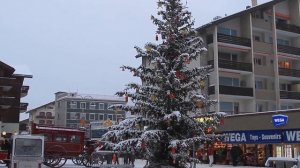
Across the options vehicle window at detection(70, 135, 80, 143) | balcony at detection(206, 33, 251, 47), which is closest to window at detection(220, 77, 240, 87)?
balcony at detection(206, 33, 251, 47)

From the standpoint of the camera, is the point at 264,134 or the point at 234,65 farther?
the point at 234,65

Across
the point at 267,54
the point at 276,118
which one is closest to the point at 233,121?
the point at 276,118

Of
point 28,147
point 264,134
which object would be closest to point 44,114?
point 264,134

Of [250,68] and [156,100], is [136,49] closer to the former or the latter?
[156,100]

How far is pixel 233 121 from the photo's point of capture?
39.3m

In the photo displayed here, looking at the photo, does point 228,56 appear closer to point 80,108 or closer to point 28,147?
point 28,147

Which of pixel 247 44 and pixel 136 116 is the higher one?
pixel 247 44

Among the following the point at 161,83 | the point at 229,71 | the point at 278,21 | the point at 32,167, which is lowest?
Answer: the point at 32,167

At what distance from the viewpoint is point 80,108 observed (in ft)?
376

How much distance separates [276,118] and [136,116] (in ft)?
62.2

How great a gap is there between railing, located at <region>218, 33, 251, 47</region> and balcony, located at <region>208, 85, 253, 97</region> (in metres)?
4.64

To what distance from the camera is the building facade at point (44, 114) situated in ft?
414

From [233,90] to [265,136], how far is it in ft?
41.9

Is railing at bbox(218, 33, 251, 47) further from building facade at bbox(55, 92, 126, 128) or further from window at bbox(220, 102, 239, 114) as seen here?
building facade at bbox(55, 92, 126, 128)
